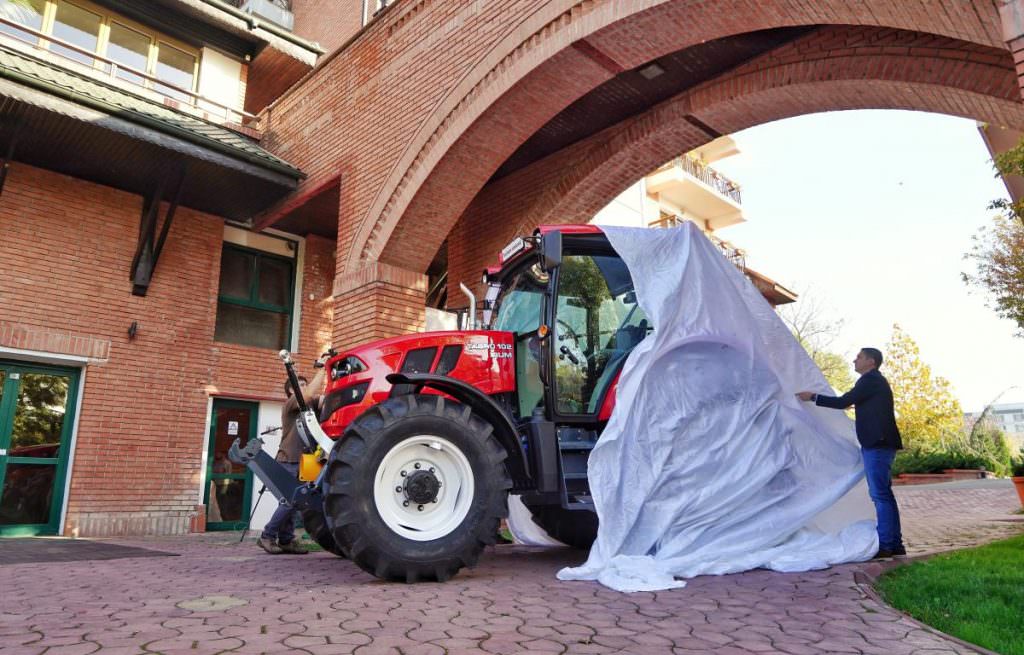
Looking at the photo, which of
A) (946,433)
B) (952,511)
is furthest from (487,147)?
(946,433)

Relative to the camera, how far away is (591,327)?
505 cm

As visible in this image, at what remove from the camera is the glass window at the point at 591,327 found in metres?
4.88

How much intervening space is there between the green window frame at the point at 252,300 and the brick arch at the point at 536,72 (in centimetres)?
300

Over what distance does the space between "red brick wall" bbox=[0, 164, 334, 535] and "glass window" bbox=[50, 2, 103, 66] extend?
7.40ft

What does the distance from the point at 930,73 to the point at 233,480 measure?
1048 centimetres

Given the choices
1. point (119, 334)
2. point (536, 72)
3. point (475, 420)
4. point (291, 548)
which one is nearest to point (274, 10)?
point (119, 334)

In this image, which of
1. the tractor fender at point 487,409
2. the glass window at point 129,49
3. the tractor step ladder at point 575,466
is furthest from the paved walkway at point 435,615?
→ the glass window at point 129,49

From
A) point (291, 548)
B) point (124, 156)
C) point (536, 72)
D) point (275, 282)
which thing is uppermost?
point (124, 156)

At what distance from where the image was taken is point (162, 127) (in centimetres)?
864

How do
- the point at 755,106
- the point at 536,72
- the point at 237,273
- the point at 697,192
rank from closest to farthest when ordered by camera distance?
the point at 536,72
the point at 755,106
the point at 237,273
the point at 697,192

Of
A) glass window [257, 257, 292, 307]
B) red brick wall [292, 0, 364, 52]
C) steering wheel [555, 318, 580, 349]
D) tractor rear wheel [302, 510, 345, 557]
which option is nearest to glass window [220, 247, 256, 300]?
glass window [257, 257, 292, 307]

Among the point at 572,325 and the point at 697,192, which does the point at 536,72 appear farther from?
the point at 697,192

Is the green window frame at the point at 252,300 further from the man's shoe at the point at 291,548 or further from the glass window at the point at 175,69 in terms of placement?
the man's shoe at the point at 291,548

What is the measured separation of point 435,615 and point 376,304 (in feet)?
19.3
